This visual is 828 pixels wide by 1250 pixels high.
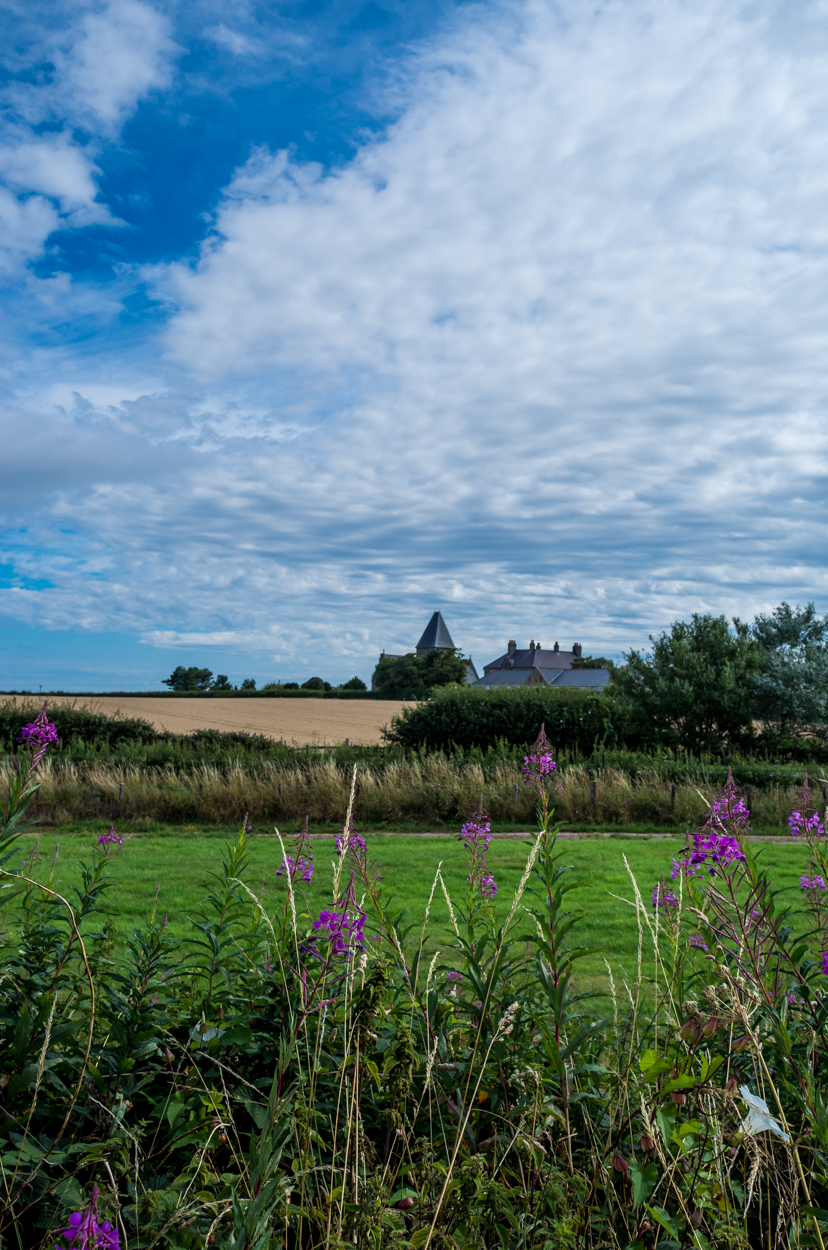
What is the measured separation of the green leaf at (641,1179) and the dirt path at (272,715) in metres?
22.6

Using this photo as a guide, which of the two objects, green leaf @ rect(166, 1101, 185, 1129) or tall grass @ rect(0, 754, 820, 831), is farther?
tall grass @ rect(0, 754, 820, 831)

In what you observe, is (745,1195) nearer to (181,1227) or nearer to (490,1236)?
(490,1236)

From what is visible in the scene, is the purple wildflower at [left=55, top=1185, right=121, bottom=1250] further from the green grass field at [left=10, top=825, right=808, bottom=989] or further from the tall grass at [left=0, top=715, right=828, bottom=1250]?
the green grass field at [left=10, top=825, right=808, bottom=989]

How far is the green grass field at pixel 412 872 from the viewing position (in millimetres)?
6965

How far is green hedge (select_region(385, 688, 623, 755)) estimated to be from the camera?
2092 centimetres

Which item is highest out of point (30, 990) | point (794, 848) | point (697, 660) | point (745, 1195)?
point (697, 660)

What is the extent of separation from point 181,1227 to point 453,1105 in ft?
2.59

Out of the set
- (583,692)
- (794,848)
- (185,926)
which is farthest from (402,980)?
(583,692)

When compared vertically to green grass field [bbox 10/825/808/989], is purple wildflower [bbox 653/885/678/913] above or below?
above

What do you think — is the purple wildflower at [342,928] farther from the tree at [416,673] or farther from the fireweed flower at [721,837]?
the tree at [416,673]

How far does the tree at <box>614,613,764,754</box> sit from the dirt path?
8.24m

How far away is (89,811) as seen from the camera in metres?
13.9

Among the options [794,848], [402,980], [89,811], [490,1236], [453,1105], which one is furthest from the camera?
[89,811]

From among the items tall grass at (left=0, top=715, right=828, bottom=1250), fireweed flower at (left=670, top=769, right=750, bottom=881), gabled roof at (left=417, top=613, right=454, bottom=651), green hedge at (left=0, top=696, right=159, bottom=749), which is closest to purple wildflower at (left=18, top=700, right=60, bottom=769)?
tall grass at (left=0, top=715, right=828, bottom=1250)
